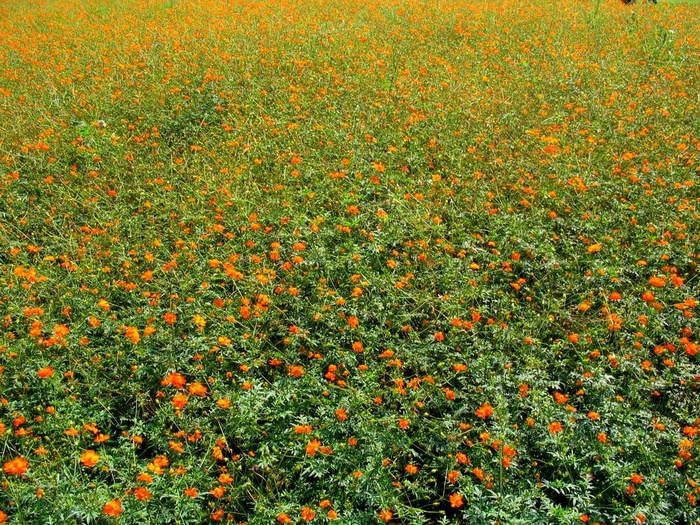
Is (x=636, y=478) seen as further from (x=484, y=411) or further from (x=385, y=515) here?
(x=385, y=515)

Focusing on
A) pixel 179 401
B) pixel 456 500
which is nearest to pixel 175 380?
pixel 179 401

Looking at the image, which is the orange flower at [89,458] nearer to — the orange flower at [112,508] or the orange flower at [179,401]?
the orange flower at [112,508]

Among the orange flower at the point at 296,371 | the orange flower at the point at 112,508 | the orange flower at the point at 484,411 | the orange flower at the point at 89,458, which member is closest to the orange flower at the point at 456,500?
the orange flower at the point at 484,411

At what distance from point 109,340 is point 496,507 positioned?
7.80ft

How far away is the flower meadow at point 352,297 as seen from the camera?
2.39m

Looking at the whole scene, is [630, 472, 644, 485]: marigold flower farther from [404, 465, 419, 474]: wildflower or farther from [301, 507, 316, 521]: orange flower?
[301, 507, 316, 521]: orange flower

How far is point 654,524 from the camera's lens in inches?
85.4

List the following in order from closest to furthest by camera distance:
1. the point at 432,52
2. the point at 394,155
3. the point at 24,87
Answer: the point at 394,155 < the point at 24,87 < the point at 432,52

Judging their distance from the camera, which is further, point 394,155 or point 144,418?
point 394,155

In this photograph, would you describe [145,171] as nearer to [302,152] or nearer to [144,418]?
[302,152]

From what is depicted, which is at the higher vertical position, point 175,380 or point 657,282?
point 657,282

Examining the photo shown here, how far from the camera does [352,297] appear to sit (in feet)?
10.6

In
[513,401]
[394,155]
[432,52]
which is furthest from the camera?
[432,52]

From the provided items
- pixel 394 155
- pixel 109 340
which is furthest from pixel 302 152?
pixel 109 340
